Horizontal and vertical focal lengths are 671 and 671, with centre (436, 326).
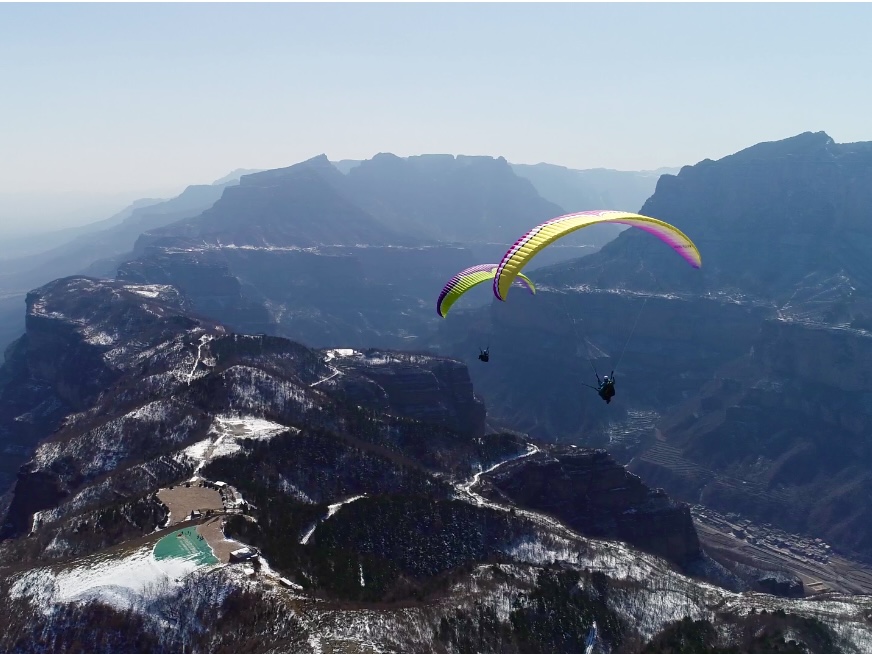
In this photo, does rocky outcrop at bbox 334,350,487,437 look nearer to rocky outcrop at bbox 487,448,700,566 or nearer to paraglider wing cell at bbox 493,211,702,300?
rocky outcrop at bbox 487,448,700,566

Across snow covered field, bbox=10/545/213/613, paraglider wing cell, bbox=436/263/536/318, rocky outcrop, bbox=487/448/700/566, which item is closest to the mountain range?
snow covered field, bbox=10/545/213/613

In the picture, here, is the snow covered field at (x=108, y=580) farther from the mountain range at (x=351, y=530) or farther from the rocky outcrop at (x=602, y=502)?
the rocky outcrop at (x=602, y=502)

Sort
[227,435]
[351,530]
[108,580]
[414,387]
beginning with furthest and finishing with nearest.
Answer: [414,387]
[227,435]
[351,530]
[108,580]

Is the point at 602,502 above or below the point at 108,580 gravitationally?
below

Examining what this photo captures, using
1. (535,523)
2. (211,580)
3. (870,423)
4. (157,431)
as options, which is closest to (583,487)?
(535,523)

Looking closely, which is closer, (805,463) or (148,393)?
(148,393)

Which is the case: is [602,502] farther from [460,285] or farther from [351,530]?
[460,285]

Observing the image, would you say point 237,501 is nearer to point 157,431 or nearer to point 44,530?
point 44,530

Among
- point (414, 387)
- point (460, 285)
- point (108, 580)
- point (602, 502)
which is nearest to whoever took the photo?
point (108, 580)

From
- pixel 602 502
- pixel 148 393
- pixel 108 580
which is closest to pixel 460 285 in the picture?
pixel 108 580
